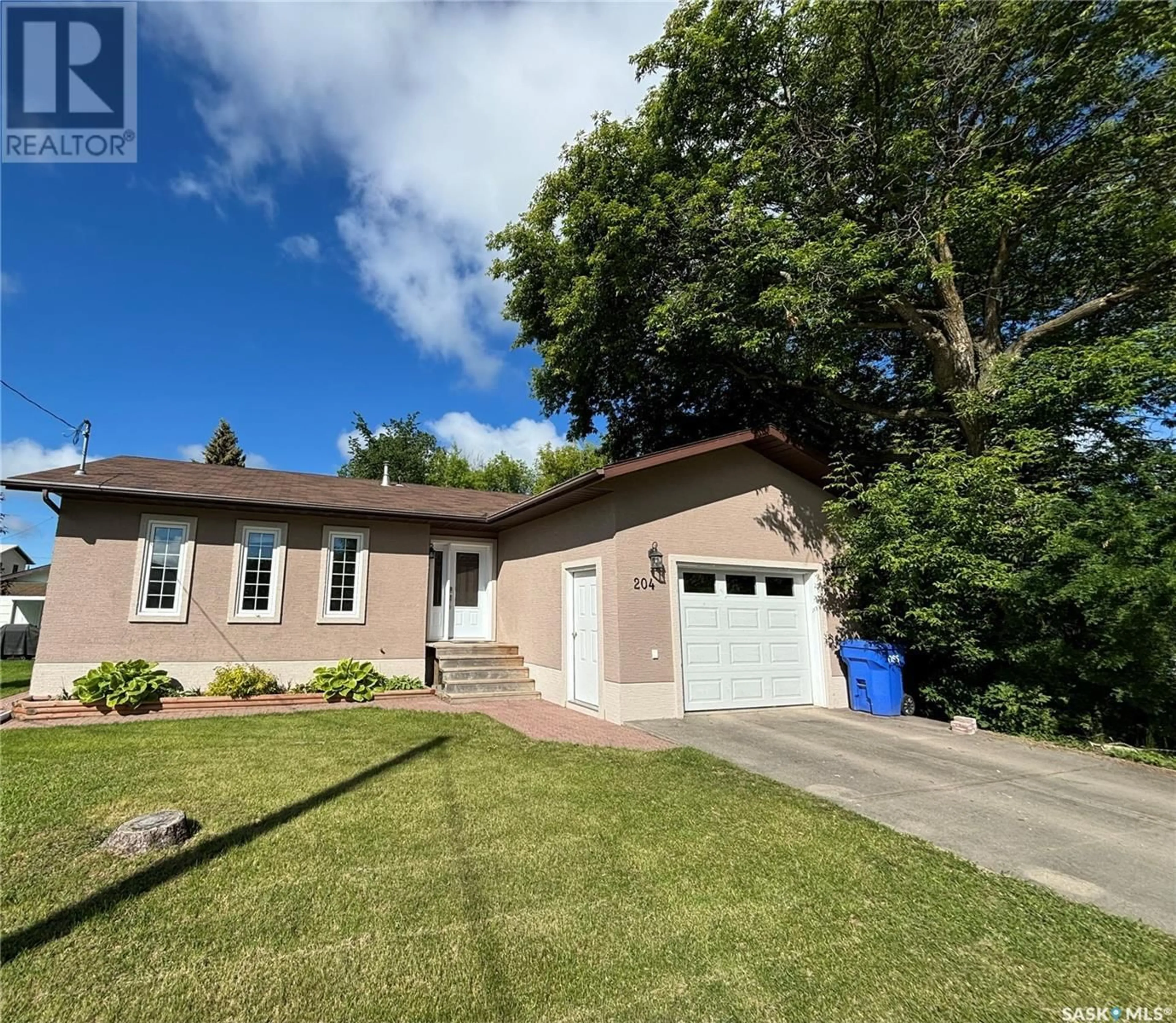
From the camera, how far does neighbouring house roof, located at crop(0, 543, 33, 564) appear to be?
36.7 metres

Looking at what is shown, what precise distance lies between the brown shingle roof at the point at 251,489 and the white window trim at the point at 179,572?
0.55 m

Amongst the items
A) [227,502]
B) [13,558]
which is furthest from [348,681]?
[13,558]

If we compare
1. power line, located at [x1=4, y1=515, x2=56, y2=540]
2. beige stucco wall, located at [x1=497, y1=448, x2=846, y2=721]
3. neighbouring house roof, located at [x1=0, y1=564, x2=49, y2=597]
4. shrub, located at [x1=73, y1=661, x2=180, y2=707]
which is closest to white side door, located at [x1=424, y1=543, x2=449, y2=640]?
beige stucco wall, located at [x1=497, y1=448, x2=846, y2=721]

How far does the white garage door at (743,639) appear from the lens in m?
9.02

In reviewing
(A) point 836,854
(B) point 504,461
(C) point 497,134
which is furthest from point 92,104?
(B) point 504,461

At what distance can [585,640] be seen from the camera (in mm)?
9359

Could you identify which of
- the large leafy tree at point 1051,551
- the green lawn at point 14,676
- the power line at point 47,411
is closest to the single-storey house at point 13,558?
the green lawn at point 14,676

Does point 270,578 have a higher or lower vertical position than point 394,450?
lower

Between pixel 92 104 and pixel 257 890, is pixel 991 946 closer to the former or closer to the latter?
pixel 257 890

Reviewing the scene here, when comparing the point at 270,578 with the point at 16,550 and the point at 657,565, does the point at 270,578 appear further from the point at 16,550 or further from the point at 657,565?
the point at 16,550

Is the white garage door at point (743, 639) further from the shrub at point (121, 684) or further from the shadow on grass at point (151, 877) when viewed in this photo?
the shrub at point (121, 684)

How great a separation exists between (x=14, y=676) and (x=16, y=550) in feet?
122

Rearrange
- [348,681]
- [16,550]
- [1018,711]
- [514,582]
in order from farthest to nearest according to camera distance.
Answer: [16,550], [514,582], [348,681], [1018,711]

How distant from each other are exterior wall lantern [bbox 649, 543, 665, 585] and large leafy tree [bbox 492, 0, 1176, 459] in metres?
3.65
